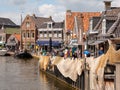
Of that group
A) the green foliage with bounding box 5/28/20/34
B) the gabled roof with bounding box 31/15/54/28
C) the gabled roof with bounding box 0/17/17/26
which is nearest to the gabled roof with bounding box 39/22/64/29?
the gabled roof with bounding box 31/15/54/28

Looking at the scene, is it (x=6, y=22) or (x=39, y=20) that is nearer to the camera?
(x=39, y=20)

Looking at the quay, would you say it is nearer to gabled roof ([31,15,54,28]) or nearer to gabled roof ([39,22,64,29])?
gabled roof ([39,22,64,29])

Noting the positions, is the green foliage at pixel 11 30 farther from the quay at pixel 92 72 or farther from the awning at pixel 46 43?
the quay at pixel 92 72

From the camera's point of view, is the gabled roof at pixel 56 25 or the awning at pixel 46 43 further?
the awning at pixel 46 43

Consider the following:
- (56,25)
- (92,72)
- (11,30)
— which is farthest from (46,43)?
(92,72)

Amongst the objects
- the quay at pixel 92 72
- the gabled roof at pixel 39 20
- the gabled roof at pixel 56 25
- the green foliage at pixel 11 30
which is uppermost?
the gabled roof at pixel 39 20

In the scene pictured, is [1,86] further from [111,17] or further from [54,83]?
[111,17]

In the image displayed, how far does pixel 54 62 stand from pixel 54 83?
5164 mm

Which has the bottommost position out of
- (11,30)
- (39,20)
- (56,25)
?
(11,30)

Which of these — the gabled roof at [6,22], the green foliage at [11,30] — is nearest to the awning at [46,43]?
the green foliage at [11,30]

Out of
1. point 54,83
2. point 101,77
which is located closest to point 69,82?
point 54,83

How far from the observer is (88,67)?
29.8 metres

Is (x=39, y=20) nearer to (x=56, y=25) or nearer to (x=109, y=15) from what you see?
(x=56, y=25)

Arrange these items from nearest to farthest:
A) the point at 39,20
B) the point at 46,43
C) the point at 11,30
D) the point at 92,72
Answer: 1. the point at 92,72
2. the point at 46,43
3. the point at 39,20
4. the point at 11,30
